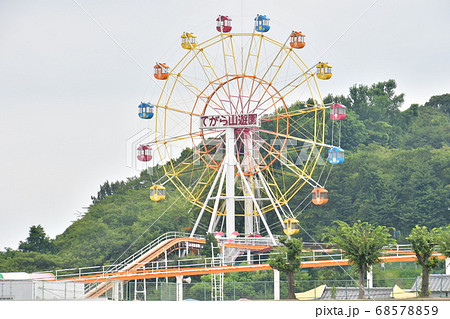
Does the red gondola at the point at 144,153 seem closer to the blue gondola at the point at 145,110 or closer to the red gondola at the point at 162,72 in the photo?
the blue gondola at the point at 145,110

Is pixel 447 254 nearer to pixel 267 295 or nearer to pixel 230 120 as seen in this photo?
pixel 267 295

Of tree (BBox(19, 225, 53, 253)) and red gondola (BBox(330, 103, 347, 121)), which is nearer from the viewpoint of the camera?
red gondola (BBox(330, 103, 347, 121))

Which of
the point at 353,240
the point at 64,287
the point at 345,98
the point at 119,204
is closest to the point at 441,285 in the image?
the point at 353,240

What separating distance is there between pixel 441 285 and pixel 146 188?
40929 mm

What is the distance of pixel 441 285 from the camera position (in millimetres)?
42562

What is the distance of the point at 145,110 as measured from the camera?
181 feet

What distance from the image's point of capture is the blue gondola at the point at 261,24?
5438 cm

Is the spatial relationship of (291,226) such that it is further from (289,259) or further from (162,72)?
(162,72)

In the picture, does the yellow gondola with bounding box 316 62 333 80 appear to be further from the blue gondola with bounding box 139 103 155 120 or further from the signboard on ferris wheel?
the blue gondola with bounding box 139 103 155 120

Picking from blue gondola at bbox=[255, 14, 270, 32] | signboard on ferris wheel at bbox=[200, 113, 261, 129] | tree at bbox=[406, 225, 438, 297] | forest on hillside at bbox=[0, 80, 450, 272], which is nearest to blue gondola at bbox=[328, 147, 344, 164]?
signboard on ferris wheel at bbox=[200, 113, 261, 129]

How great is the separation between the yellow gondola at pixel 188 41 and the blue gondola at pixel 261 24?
3.66 meters

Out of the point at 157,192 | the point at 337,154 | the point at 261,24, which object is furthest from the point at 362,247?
the point at 261,24

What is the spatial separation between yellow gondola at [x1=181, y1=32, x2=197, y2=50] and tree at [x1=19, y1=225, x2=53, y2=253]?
70.9 feet

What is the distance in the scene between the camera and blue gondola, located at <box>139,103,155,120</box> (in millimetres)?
55156
